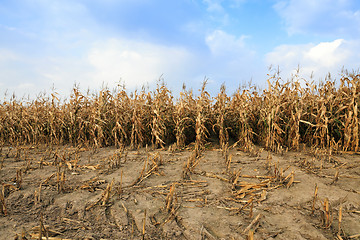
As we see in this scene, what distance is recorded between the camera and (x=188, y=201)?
2.21 m

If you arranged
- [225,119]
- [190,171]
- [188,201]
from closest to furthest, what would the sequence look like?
1. [188,201]
2. [190,171]
3. [225,119]

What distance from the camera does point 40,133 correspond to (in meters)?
5.41

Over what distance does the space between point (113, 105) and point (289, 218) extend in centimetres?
376

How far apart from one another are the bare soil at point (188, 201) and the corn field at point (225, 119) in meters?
0.56

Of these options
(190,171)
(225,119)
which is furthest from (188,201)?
(225,119)

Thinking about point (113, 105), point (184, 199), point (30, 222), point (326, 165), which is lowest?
point (30, 222)

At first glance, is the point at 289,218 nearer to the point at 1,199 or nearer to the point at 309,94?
the point at 1,199

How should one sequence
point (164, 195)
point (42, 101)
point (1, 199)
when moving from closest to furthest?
point (1, 199) → point (164, 195) → point (42, 101)

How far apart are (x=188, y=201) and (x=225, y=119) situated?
2.30 metres

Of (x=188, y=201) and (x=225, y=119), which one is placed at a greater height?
(x=225, y=119)

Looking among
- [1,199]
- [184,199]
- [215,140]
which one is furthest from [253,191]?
[1,199]

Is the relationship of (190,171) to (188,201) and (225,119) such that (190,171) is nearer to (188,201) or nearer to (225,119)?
(188,201)

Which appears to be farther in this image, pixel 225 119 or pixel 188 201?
pixel 225 119

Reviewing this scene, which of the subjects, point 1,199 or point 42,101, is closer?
point 1,199
